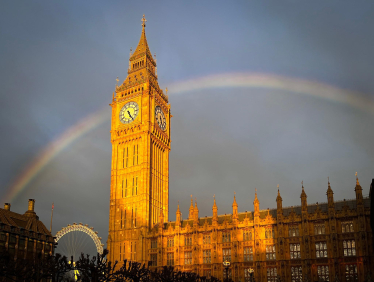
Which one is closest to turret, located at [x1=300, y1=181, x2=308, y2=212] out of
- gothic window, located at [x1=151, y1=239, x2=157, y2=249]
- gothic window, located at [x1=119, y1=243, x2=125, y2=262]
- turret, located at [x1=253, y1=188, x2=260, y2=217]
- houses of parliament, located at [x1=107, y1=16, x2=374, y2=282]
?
houses of parliament, located at [x1=107, y1=16, x2=374, y2=282]

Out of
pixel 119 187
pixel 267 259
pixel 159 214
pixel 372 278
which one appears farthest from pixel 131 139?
pixel 372 278

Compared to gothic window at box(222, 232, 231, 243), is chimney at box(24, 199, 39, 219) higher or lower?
higher

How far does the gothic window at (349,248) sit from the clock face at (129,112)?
61598mm

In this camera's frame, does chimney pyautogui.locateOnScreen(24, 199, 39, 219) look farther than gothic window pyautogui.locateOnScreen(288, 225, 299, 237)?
Yes

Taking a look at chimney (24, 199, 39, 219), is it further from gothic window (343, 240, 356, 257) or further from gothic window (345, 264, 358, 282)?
gothic window (345, 264, 358, 282)

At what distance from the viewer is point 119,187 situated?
108 m

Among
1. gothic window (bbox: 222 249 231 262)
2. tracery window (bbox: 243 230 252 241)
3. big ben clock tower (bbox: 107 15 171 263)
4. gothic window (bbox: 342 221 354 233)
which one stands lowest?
gothic window (bbox: 222 249 231 262)

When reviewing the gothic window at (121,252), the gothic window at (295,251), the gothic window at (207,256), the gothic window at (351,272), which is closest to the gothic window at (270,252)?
the gothic window at (295,251)

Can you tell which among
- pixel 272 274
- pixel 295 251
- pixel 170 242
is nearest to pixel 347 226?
pixel 295 251

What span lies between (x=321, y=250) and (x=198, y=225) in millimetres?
27494

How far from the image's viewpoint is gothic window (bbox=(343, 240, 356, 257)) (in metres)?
76.8

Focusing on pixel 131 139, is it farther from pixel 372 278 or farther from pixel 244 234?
pixel 372 278

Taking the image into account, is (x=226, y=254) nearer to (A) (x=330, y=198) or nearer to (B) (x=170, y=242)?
(B) (x=170, y=242)

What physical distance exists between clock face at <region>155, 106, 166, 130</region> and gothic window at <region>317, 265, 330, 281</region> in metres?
57.1
